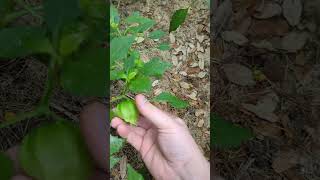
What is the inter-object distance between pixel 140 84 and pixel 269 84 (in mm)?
702

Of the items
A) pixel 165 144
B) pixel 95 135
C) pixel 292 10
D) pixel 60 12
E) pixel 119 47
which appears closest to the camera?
pixel 60 12

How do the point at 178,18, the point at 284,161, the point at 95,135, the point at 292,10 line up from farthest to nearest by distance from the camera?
the point at 292,10 < the point at 284,161 < the point at 178,18 < the point at 95,135

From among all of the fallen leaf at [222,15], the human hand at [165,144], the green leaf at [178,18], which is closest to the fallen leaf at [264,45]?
the fallen leaf at [222,15]

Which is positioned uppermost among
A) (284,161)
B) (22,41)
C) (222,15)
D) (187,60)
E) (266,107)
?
(22,41)

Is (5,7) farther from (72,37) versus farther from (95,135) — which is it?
(95,135)

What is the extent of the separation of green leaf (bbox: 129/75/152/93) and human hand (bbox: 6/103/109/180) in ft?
0.35

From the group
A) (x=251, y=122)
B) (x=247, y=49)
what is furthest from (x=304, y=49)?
(x=251, y=122)

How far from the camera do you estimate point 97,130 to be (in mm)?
938

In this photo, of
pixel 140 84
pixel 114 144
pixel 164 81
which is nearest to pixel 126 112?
pixel 140 84

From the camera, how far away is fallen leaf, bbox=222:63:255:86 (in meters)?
1.49

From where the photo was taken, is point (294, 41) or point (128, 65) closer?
point (128, 65)

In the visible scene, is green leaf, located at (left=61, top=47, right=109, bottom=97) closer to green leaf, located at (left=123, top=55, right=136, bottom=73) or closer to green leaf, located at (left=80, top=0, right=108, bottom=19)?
green leaf, located at (left=80, top=0, right=108, bottom=19)

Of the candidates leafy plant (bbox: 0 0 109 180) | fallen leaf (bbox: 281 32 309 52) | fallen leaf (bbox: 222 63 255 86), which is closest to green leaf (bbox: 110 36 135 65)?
leafy plant (bbox: 0 0 109 180)

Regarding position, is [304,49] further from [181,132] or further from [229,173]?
[181,132]
